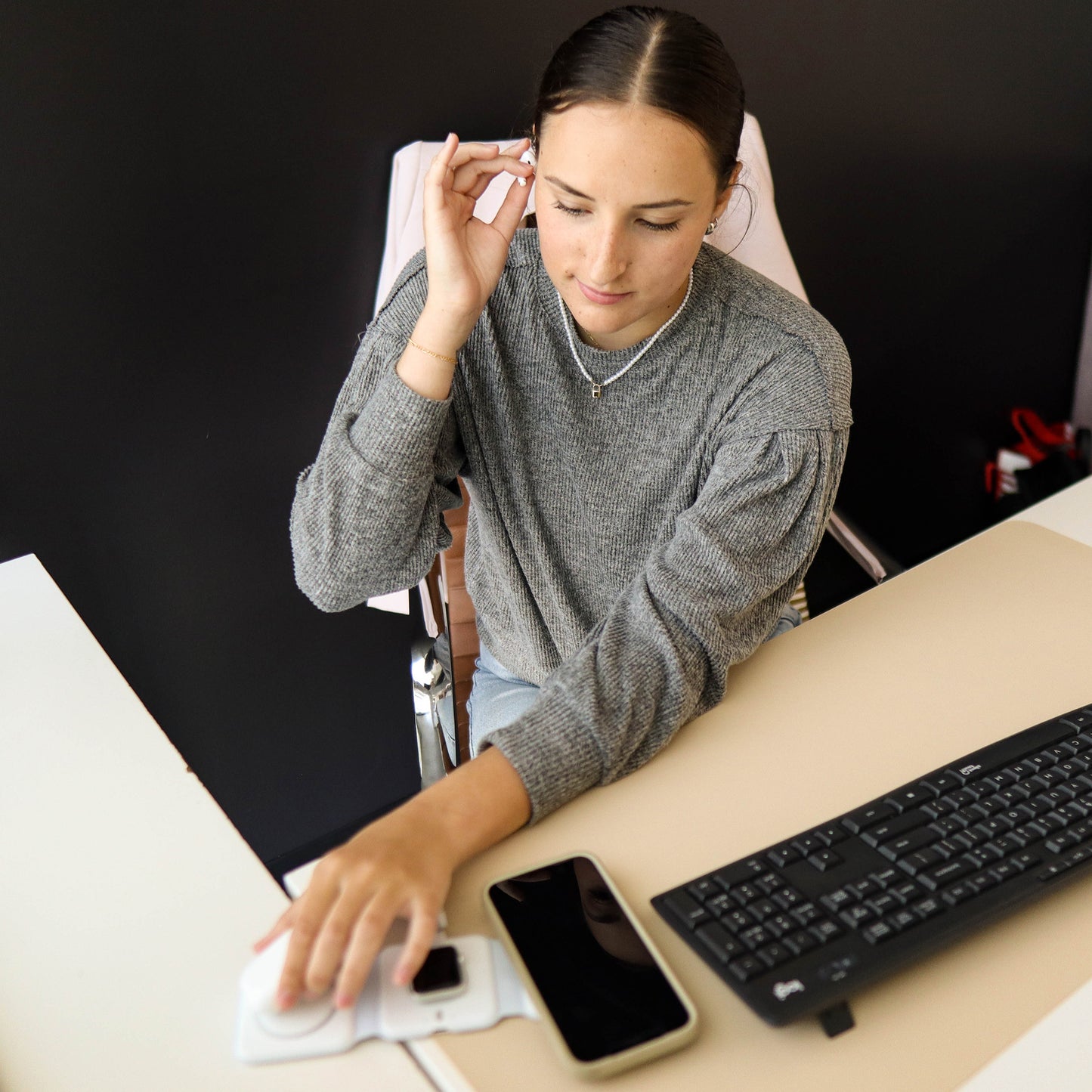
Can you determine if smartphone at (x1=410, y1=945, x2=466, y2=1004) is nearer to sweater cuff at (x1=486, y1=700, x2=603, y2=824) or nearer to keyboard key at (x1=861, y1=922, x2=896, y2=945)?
sweater cuff at (x1=486, y1=700, x2=603, y2=824)

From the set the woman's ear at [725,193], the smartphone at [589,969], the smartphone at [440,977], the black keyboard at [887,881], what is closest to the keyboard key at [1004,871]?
the black keyboard at [887,881]

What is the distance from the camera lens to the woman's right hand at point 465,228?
1.02m

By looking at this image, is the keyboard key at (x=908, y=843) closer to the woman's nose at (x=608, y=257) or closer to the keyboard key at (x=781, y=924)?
the keyboard key at (x=781, y=924)

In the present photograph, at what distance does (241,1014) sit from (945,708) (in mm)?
583

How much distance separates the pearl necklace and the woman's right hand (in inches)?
3.3

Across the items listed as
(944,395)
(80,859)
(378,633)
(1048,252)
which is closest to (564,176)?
(80,859)

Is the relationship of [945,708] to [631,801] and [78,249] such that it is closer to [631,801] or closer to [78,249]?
[631,801]

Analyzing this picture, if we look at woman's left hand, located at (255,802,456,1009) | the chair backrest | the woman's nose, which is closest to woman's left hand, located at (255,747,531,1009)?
woman's left hand, located at (255,802,456,1009)

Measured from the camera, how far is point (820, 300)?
205 centimetres

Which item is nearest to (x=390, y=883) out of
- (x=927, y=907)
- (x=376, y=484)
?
(x=927, y=907)

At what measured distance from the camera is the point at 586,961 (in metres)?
0.61

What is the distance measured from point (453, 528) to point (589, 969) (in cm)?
90

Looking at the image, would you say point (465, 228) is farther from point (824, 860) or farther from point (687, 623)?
point (824, 860)

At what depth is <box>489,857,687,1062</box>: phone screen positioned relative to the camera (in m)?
0.58
